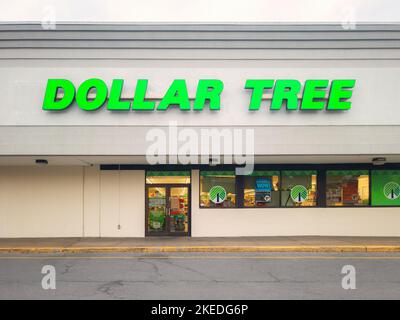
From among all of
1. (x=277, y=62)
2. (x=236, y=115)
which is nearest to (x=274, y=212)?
(x=236, y=115)

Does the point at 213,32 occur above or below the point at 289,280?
above

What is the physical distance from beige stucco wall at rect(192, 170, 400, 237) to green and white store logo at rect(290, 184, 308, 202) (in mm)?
451

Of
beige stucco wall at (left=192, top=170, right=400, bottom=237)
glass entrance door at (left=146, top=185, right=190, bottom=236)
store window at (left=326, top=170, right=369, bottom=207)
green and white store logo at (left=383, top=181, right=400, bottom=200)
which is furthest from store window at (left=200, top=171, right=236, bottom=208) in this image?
green and white store logo at (left=383, top=181, right=400, bottom=200)

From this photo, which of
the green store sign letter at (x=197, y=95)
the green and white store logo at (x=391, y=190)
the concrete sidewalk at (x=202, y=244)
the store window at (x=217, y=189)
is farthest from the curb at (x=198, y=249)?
the green store sign letter at (x=197, y=95)

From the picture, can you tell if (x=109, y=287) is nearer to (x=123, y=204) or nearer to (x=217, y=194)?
(x=123, y=204)

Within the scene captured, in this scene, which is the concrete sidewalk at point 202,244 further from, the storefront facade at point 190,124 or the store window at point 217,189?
the store window at point 217,189

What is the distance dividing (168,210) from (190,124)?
3.60 m

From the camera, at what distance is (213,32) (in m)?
16.3

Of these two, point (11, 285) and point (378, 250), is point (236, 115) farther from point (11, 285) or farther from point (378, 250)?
point (11, 285)

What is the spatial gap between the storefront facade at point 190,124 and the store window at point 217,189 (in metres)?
0.04

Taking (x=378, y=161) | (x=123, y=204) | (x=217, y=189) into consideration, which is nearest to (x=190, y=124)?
(x=217, y=189)

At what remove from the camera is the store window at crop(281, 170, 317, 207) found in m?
17.6

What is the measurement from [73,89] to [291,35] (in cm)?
826

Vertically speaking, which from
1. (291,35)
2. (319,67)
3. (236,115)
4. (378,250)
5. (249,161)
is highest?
(291,35)
